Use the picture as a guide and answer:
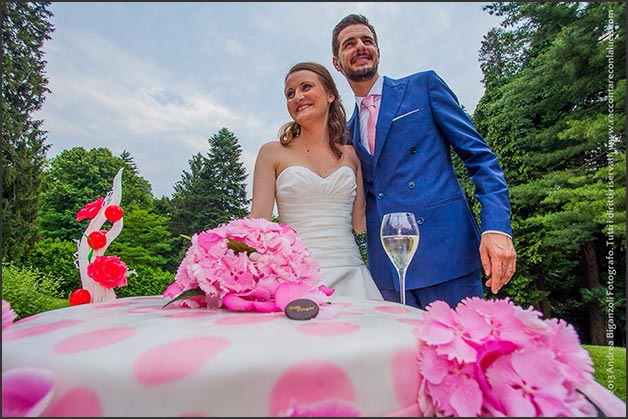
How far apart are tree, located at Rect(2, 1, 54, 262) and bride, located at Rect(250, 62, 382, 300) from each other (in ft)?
36.3

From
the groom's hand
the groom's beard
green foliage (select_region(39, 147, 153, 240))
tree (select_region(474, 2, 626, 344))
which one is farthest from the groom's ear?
green foliage (select_region(39, 147, 153, 240))

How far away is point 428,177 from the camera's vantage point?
7.24 feet

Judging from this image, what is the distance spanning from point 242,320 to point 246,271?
0.80 feet

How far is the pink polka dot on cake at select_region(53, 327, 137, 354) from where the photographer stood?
710 millimetres

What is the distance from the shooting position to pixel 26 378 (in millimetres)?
672

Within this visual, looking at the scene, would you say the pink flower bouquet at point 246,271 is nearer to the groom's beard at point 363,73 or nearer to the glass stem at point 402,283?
the glass stem at point 402,283

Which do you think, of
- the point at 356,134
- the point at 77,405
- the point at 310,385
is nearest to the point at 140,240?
the point at 356,134

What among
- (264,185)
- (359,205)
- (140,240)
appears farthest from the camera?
(140,240)

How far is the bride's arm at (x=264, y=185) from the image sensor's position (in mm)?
2363

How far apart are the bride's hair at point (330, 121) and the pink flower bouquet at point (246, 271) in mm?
1477

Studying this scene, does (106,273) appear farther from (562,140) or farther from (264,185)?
(562,140)

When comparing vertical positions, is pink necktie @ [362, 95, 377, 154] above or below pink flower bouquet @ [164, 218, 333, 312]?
above

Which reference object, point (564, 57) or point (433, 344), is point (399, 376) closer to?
point (433, 344)

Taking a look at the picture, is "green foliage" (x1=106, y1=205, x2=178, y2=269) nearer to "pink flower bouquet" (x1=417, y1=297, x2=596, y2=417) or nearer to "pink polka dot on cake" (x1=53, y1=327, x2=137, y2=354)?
"pink polka dot on cake" (x1=53, y1=327, x2=137, y2=354)
